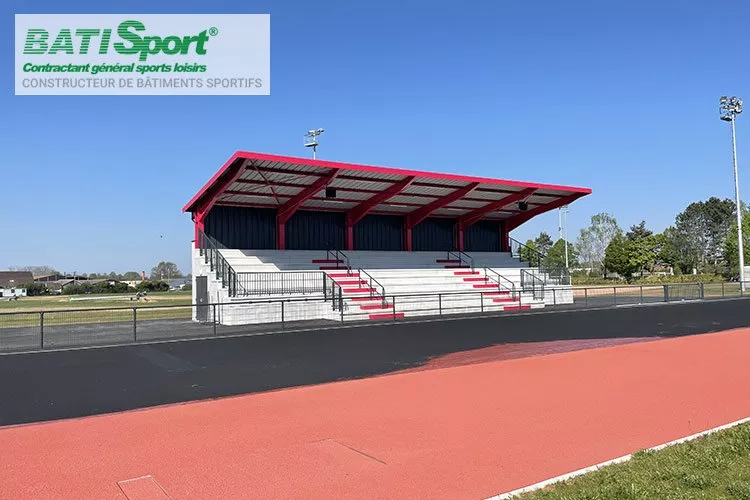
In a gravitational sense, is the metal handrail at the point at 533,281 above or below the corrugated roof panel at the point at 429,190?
below

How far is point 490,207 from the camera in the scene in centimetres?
3453

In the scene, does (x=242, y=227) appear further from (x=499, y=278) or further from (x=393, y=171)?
(x=499, y=278)

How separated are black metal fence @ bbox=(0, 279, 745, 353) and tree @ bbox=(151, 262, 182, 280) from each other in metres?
168

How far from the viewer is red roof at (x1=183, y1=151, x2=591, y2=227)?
81.0ft

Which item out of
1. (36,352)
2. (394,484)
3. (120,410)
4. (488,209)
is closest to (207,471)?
(394,484)

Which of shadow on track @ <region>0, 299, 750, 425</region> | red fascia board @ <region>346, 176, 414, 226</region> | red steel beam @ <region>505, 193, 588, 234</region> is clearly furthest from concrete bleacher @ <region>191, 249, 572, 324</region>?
shadow on track @ <region>0, 299, 750, 425</region>

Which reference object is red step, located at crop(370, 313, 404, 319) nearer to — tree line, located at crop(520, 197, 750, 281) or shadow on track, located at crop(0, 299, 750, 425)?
shadow on track, located at crop(0, 299, 750, 425)

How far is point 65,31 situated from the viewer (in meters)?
19.0

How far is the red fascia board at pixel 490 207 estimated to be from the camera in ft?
107

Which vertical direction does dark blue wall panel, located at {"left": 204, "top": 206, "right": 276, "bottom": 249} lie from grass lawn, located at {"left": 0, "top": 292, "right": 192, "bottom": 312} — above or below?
above

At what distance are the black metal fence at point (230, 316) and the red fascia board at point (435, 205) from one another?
565 cm

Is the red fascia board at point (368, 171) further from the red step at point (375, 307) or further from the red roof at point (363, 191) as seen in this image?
the red step at point (375, 307)

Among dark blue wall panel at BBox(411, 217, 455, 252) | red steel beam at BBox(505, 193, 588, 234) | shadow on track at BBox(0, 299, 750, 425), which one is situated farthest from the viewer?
dark blue wall panel at BBox(411, 217, 455, 252)

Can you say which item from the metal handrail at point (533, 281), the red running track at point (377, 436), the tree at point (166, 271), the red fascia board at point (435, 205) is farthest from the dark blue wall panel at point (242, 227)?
the tree at point (166, 271)
